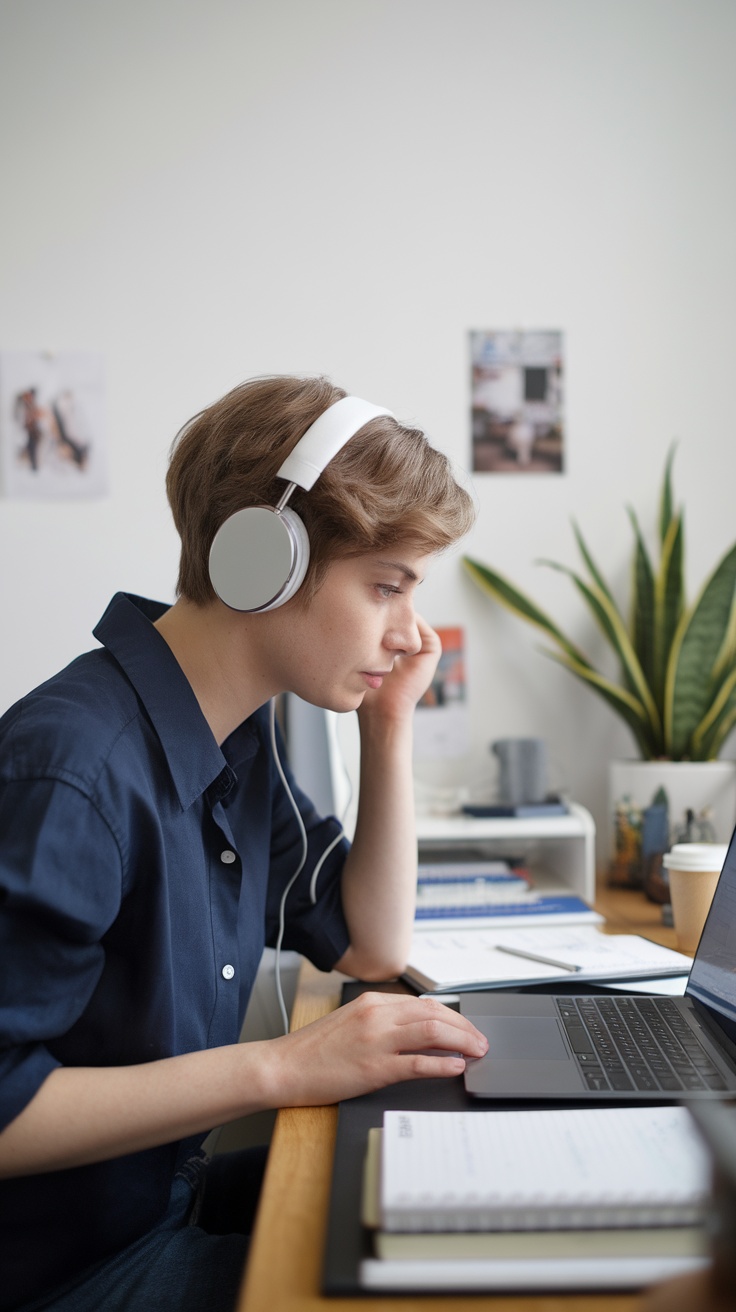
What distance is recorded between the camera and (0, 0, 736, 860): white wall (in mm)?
1975

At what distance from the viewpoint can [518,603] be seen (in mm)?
1934

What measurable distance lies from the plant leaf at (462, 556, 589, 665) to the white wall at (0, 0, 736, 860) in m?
0.07

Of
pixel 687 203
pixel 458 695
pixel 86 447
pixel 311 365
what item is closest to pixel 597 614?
pixel 458 695

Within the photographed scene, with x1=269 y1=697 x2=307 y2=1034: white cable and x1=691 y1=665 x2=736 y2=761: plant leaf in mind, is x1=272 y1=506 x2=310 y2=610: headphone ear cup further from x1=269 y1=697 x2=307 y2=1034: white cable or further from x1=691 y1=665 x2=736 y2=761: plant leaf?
x1=691 y1=665 x2=736 y2=761: plant leaf

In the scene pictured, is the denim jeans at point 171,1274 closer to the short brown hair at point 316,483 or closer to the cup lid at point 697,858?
the short brown hair at point 316,483

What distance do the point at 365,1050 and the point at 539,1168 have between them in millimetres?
206

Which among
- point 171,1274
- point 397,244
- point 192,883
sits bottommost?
point 171,1274

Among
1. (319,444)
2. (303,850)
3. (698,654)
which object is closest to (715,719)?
(698,654)

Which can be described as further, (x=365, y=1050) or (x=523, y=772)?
(x=523, y=772)

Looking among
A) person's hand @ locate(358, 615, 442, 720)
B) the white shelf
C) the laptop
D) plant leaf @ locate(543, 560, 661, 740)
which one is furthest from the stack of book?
plant leaf @ locate(543, 560, 661, 740)

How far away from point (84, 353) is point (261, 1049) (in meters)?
1.61

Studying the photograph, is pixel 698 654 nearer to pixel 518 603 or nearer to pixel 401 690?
pixel 518 603

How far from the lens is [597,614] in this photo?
6.18 ft

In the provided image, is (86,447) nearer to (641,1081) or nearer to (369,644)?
(369,644)
